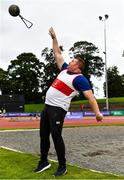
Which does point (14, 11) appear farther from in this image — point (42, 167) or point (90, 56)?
point (90, 56)

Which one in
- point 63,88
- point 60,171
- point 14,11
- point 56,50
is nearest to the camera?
point 60,171

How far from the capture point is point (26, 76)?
392ft

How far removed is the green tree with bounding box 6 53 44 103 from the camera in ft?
381

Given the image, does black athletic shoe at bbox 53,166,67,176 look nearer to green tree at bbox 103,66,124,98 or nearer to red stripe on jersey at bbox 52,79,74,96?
red stripe on jersey at bbox 52,79,74,96

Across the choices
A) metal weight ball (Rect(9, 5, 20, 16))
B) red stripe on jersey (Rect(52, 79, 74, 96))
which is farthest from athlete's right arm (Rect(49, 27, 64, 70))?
metal weight ball (Rect(9, 5, 20, 16))

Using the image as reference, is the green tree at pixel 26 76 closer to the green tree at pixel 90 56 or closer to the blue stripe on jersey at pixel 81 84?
the green tree at pixel 90 56

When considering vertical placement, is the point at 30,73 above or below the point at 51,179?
above

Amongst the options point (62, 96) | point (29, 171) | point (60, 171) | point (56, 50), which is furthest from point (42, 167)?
point (56, 50)

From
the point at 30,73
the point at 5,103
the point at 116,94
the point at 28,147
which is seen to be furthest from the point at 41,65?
the point at 28,147

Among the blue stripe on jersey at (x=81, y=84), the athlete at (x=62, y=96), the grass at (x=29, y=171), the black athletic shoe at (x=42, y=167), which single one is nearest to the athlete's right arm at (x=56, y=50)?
the athlete at (x=62, y=96)

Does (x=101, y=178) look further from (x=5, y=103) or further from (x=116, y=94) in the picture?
(x=116, y=94)

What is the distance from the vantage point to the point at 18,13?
34.7ft

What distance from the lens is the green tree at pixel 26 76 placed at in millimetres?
116188

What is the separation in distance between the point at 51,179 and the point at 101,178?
90cm
